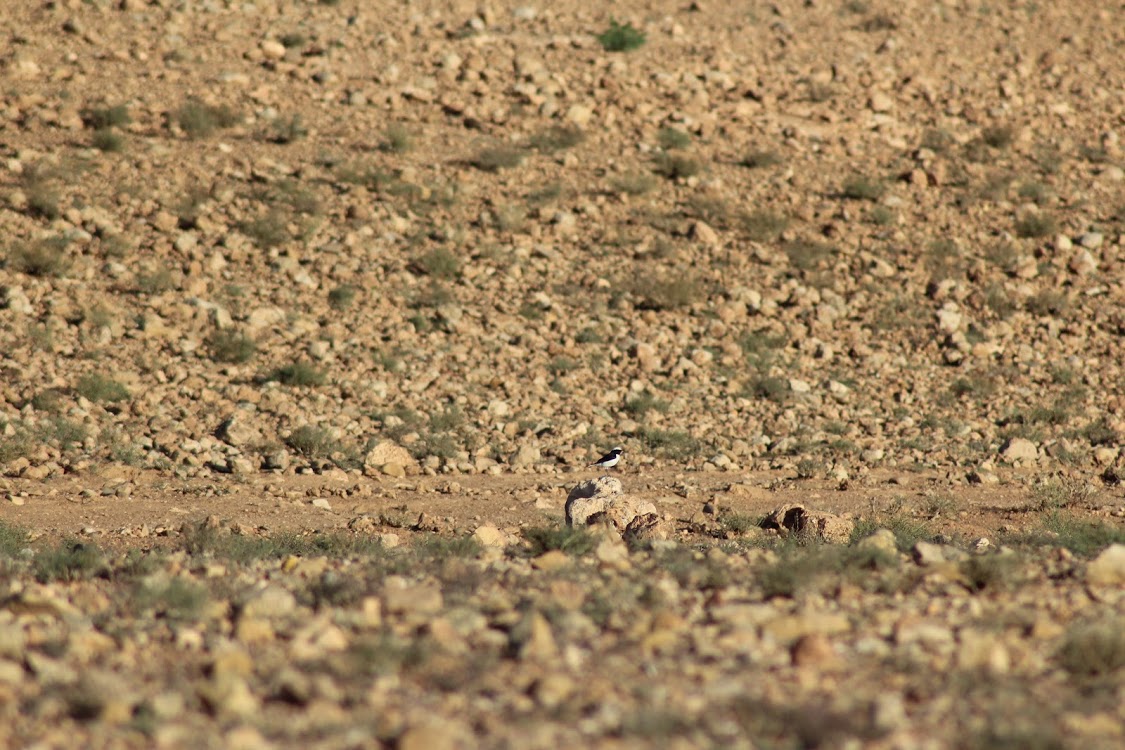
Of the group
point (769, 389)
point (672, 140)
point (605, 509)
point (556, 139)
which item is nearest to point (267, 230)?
Result: point (556, 139)

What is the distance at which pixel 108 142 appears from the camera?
15.6m

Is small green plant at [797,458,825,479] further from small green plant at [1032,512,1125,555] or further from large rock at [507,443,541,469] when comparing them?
large rock at [507,443,541,469]

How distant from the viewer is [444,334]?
1349 centimetres

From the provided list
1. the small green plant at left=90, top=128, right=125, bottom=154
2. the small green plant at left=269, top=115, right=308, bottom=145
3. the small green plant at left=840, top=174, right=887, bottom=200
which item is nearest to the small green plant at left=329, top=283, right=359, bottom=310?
the small green plant at left=269, top=115, right=308, bottom=145

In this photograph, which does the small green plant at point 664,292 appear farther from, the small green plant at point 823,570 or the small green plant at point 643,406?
the small green plant at point 823,570

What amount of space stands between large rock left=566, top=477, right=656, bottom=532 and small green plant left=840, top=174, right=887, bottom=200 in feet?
28.6

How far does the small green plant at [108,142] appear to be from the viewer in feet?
51.3

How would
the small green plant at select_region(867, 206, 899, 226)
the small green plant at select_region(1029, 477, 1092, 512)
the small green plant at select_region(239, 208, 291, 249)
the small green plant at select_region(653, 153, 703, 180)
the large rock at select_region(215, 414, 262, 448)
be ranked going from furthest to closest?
the small green plant at select_region(653, 153, 703, 180), the small green plant at select_region(867, 206, 899, 226), the small green plant at select_region(239, 208, 291, 249), the large rock at select_region(215, 414, 262, 448), the small green plant at select_region(1029, 477, 1092, 512)

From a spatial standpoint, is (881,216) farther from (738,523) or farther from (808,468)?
(738,523)

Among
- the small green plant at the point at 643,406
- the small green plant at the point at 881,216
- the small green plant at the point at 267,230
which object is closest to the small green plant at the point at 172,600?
the small green plant at the point at 643,406

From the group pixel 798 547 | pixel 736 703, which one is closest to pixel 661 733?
pixel 736 703

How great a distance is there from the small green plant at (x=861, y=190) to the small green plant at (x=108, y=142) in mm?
9485

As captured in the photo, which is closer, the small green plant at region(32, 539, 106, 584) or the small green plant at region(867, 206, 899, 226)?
the small green plant at region(32, 539, 106, 584)

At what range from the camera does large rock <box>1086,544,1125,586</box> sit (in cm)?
589
